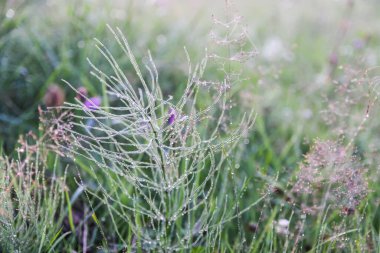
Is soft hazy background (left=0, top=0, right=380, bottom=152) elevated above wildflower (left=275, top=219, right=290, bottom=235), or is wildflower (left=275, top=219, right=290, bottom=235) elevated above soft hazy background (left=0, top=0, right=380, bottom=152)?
soft hazy background (left=0, top=0, right=380, bottom=152)

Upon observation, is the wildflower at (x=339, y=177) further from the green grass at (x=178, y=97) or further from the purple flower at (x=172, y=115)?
the purple flower at (x=172, y=115)

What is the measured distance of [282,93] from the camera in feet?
9.50

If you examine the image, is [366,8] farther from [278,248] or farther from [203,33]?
[278,248]

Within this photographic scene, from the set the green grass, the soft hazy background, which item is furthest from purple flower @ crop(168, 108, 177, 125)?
the soft hazy background

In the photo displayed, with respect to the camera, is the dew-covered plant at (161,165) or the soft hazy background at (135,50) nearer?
the dew-covered plant at (161,165)

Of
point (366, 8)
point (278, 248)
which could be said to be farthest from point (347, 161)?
point (366, 8)

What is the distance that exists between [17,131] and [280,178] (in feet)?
3.64

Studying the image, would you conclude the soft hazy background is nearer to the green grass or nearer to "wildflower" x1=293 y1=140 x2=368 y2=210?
the green grass

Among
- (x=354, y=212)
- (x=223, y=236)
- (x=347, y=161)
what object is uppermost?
(x=347, y=161)

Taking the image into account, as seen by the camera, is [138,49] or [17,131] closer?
[17,131]

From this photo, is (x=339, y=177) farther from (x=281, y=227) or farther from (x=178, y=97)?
(x=178, y=97)

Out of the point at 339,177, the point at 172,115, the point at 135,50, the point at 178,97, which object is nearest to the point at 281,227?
the point at 339,177

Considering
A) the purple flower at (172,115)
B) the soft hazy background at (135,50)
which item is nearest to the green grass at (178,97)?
the soft hazy background at (135,50)

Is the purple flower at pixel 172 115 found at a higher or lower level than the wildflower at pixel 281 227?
higher
